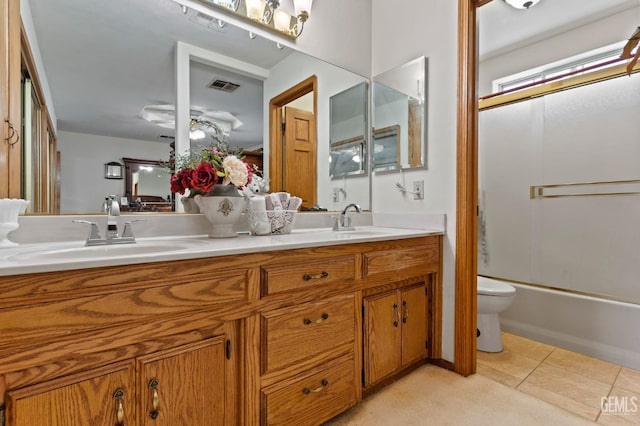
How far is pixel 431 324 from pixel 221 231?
130 centimetres

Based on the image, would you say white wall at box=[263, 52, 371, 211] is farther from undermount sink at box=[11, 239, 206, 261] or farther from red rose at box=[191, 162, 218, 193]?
undermount sink at box=[11, 239, 206, 261]

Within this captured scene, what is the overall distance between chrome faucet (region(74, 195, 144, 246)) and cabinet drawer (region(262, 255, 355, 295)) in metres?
0.58

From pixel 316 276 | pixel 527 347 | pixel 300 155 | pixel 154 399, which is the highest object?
pixel 300 155

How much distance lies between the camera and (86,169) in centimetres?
127

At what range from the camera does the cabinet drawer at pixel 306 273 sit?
1.07m

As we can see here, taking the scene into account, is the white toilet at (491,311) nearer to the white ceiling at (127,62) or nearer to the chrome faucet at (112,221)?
the white ceiling at (127,62)

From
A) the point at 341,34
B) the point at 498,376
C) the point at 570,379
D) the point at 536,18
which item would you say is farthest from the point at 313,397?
the point at 536,18

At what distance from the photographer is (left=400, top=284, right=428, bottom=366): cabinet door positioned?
162 centimetres

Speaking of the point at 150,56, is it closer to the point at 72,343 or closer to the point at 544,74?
the point at 72,343

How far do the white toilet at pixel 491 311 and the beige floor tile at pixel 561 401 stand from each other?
0.38 meters

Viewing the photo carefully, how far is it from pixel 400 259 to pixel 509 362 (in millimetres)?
1058

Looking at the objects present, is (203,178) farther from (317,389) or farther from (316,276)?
(317,389)

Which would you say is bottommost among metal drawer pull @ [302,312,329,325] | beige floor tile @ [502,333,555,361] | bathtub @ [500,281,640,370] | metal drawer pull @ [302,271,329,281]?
beige floor tile @ [502,333,555,361]

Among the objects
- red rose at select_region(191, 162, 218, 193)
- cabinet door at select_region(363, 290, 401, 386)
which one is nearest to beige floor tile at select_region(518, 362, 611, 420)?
cabinet door at select_region(363, 290, 401, 386)
